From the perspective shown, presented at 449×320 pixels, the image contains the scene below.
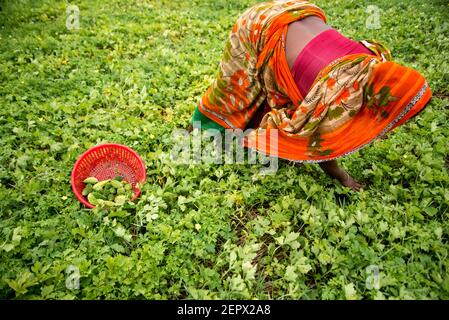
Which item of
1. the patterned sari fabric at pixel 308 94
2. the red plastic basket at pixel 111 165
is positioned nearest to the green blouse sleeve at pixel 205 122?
the patterned sari fabric at pixel 308 94

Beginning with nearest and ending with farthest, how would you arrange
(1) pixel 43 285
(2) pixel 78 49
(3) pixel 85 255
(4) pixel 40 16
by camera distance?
(1) pixel 43 285, (3) pixel 85 255, (2) pixel 78 49, (4) pixel 40 16

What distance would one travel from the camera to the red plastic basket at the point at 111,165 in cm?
305

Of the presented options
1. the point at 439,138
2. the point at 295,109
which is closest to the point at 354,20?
the point at 439,138

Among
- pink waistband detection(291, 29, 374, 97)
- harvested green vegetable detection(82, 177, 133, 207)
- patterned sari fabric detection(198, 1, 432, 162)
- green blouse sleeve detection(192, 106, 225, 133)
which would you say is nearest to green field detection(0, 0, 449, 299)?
harvested green vegetable detection(82, 177, 133, 207)

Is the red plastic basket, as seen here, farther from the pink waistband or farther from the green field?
the pink waistband

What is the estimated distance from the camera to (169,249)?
101 inches

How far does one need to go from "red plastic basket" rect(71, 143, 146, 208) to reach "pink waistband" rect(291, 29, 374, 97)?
1.69 metres

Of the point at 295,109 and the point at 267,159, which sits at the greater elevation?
the point at 295,109

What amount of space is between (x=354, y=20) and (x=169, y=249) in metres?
5.49

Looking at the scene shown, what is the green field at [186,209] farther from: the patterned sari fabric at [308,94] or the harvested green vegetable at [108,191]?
the patterned sari fabric at [308,94]

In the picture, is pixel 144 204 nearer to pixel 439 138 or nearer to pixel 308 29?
pixel 308 29

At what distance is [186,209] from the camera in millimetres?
2918

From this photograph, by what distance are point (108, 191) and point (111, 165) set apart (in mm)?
394

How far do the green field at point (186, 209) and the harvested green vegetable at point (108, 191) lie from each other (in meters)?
0.12
